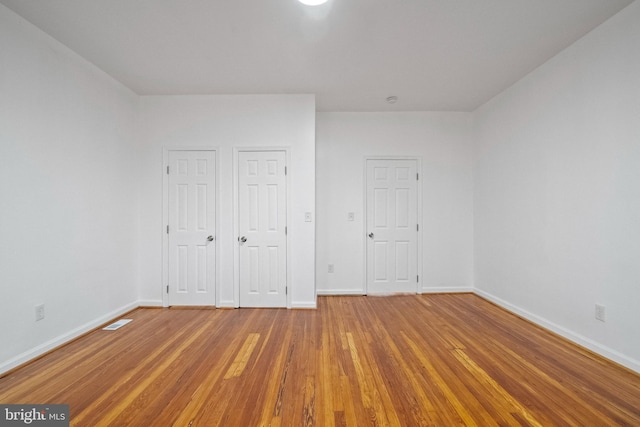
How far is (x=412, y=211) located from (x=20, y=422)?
441cm

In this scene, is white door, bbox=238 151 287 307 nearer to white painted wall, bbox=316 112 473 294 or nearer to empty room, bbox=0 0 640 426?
empty room, bbox=0 0 640 426

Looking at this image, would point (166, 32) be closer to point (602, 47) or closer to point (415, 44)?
point (415, 44)

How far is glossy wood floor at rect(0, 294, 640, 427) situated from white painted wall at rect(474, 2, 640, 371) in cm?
39

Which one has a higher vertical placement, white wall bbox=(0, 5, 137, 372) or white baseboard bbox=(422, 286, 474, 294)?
white wall bbox=(0, 5, 137, 372)

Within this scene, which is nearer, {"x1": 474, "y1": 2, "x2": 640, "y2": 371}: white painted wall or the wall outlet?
{"x1": 474, "y1": 2, "x2": 640, "y2": 371}: white painted wall

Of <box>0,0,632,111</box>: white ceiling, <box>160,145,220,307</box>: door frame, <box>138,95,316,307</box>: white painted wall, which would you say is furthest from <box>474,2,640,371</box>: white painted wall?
<box>160,145,220,307</box>: door frame

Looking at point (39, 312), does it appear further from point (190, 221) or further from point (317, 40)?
point (317, 40)

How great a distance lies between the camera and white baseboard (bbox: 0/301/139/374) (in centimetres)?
215

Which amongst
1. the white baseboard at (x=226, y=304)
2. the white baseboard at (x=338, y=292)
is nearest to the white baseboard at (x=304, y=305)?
the white baseboard at (x=338, y=292)

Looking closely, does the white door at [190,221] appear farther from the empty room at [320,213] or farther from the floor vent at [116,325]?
the floor vent at [116,325]

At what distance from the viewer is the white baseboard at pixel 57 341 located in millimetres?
2154

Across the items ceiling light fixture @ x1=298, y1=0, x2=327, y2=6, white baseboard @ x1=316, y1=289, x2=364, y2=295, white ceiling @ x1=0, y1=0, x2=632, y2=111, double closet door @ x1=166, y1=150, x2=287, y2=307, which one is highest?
white ceiling @ x1=0, y1=0, x2=632, y2=111

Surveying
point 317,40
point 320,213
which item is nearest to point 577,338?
point 320,213

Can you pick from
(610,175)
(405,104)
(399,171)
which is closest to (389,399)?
(610,175)
